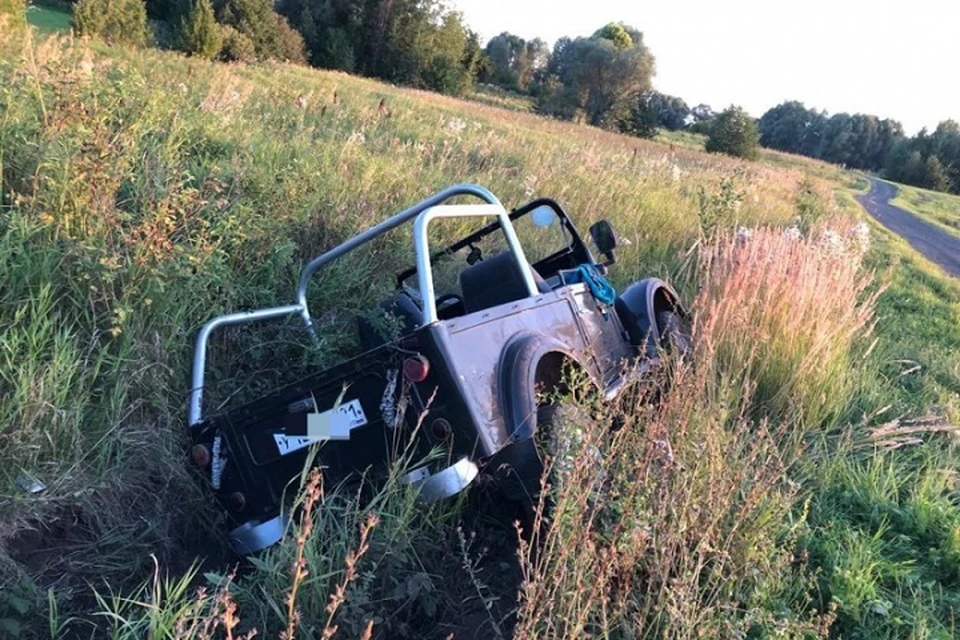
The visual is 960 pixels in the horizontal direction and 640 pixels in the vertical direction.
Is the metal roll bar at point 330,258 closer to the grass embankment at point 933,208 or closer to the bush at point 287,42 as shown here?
the grass embankment at point 933,208

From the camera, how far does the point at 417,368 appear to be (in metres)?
2.83

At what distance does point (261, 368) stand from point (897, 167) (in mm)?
71474

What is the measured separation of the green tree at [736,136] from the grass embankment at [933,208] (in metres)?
7.73

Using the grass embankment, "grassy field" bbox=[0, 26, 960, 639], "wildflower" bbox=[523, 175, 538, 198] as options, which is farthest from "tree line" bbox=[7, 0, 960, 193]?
"grassy field" bbox=[0, 26, 960, 639]

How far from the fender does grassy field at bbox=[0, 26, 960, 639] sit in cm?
26

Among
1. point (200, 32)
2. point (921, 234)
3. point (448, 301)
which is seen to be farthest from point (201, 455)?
point (200, 32)

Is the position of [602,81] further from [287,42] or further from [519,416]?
[519,416]

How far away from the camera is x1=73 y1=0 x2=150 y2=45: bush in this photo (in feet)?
59.7

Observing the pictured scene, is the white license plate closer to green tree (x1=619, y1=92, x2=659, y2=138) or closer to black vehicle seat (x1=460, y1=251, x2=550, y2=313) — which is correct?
black vehicle seat (x1=460, y1=251, x2=550, y2=313)

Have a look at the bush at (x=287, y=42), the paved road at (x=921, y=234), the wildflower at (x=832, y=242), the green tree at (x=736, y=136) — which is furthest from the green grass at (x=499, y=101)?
the wildflower at (x=832, y=242)

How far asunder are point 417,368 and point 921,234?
84.4 feet

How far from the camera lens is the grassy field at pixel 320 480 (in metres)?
2.68

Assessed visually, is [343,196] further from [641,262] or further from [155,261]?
[641,262]

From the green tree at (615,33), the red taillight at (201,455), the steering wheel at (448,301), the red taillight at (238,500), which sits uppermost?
the green tree at (615,33)
